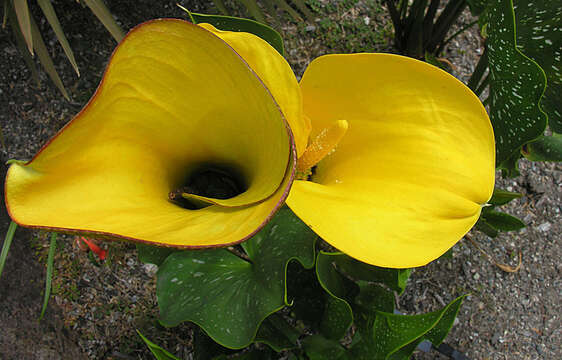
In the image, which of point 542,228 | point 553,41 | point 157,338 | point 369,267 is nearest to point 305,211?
point 369,267

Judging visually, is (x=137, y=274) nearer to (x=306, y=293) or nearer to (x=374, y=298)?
(x=306, y=293)

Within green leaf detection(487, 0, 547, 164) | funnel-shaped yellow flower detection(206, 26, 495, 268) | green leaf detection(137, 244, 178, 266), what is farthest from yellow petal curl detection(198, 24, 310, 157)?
green leaf detection(137, 244, 178, 266)

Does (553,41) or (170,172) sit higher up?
(553,41)

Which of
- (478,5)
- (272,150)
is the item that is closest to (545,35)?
(478,5)

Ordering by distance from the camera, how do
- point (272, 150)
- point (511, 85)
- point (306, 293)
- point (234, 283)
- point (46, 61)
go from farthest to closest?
point (46, 61), point (306, 293), point (234, 283), point (511, 85), point (272, 150)

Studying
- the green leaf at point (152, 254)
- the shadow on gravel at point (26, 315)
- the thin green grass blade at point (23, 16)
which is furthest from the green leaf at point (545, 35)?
the shadow on gravel at point (26, 315)

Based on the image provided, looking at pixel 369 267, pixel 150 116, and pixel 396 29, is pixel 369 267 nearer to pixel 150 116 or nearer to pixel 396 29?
pixel 150 116
